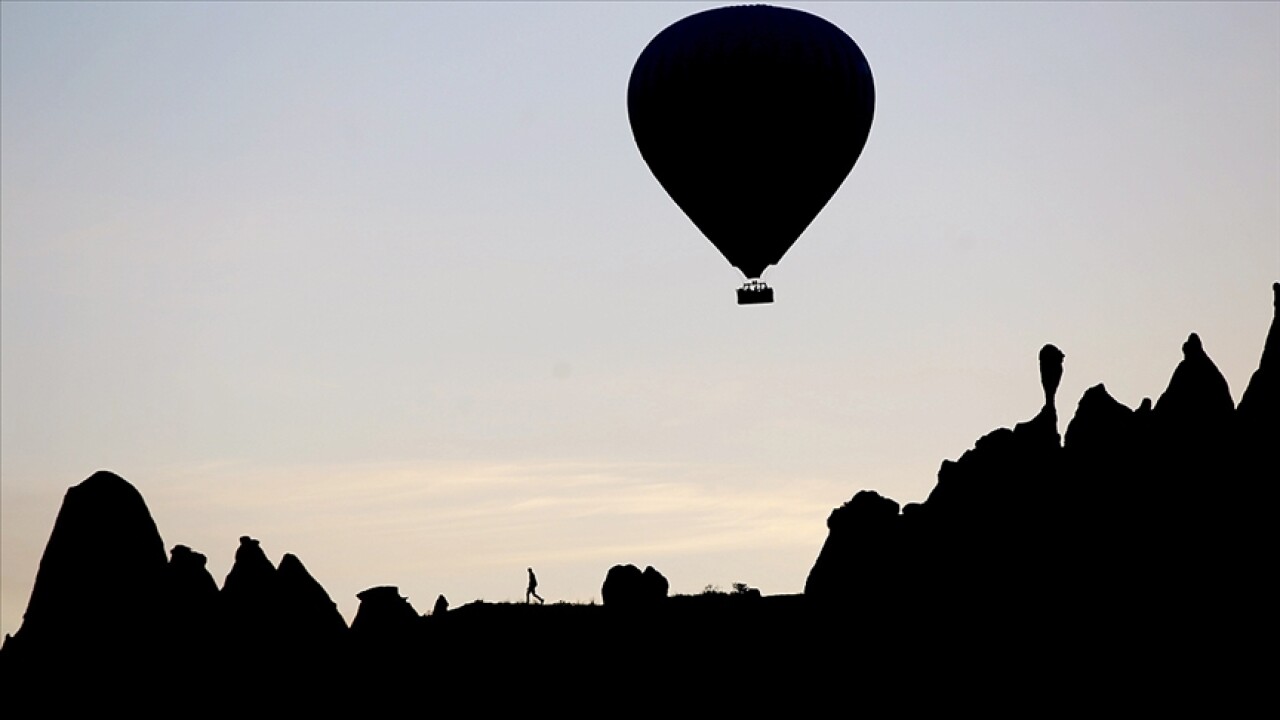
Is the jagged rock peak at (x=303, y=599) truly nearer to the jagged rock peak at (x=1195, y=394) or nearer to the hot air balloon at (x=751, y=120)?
the hot air balloon at (x=751, y=120)

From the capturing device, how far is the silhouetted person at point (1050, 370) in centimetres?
6053

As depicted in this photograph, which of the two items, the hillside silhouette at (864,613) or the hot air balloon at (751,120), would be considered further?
the hot air balloon at (751,120)

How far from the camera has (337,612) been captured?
52719 mm

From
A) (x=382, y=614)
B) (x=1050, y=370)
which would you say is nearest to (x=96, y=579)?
(x=382, y=614)

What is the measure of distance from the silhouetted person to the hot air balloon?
8.45m

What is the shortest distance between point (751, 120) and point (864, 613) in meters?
15.4

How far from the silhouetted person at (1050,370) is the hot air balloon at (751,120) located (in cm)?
845

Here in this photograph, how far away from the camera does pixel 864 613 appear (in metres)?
59.5

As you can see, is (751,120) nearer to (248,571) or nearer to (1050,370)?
(1050,370)

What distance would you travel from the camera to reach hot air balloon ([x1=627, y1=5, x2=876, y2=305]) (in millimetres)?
60312

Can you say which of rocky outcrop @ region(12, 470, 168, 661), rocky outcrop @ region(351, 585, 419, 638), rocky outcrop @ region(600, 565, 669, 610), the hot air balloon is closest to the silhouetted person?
the hot air balloon

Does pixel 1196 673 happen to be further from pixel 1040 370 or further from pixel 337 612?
pixel 337 612

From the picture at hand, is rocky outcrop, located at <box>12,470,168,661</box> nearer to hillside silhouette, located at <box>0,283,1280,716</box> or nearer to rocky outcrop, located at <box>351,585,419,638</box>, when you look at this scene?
hillside silhouette, located at <box>0,283,1280,716</box>

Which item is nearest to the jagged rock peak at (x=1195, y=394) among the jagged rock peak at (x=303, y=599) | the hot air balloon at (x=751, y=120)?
the hot air balloon at (x=751, y=120)
